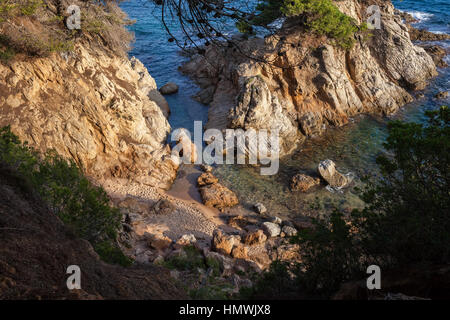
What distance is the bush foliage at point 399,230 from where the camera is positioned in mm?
6965

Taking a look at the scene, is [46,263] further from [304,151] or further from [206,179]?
[304,151]

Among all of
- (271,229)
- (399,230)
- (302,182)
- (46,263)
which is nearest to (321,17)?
(302,182)

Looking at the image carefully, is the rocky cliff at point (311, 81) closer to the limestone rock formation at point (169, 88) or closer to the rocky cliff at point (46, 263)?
the limestone rock formation at point (169, 88)

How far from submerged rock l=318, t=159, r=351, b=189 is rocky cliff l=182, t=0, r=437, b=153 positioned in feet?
12.3

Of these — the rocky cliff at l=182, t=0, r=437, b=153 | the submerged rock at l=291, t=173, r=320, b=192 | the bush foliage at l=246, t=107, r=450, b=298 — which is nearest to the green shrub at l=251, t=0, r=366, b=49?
the rocky cliff at l=182, t=0, r=437, b=153

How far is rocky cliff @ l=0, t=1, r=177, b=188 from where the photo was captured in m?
17.0

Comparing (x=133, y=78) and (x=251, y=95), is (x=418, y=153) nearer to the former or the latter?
(x=251, y=95)

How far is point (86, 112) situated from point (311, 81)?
54.2ft

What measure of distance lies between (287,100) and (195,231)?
519 inches

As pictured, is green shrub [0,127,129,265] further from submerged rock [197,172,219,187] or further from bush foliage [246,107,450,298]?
submerged rock [197,172,219,187]

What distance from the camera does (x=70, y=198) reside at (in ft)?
34.2

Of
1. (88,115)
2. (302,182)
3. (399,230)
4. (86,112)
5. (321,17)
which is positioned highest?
(321,17)

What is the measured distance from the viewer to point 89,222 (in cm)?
1029
